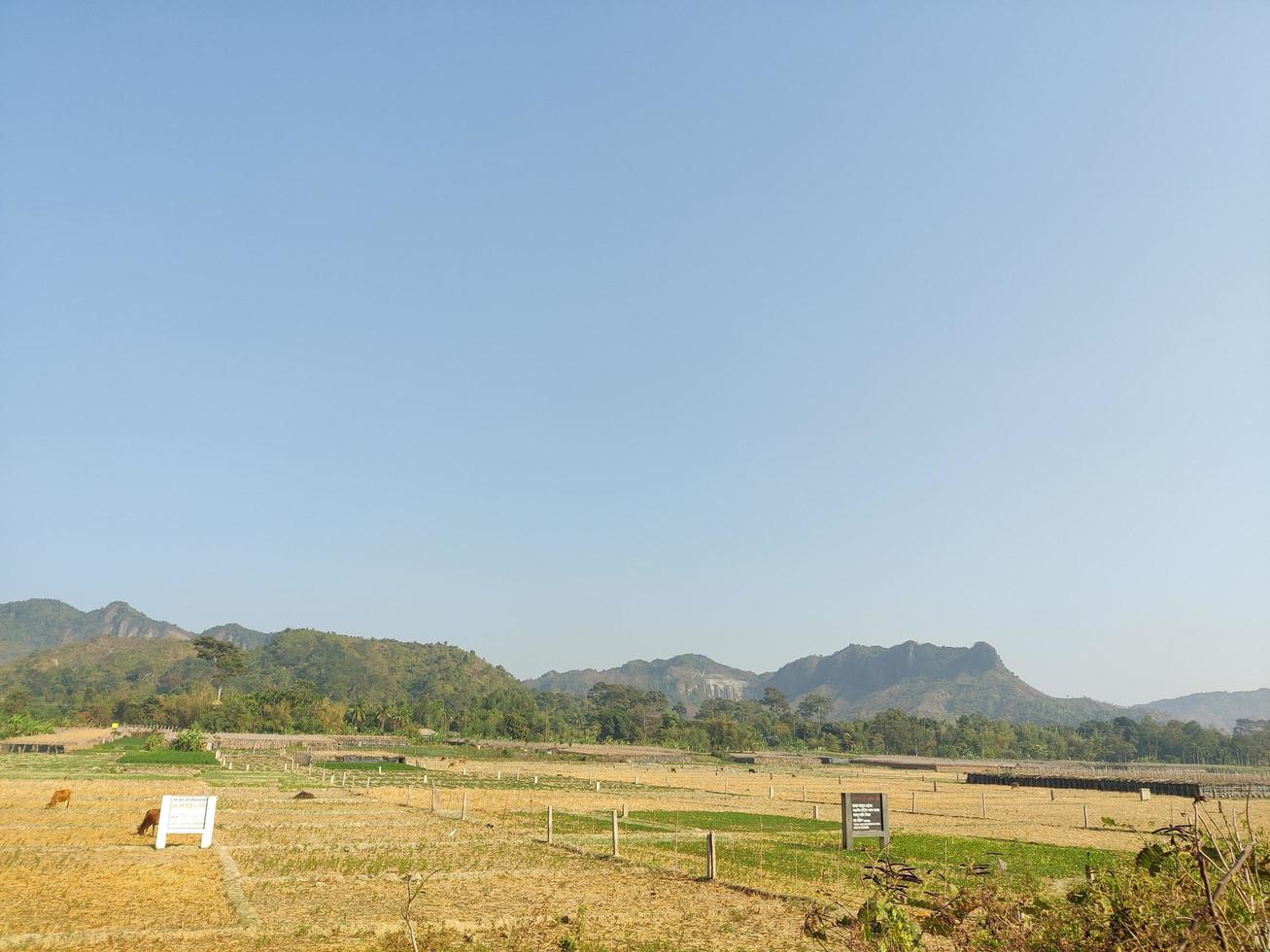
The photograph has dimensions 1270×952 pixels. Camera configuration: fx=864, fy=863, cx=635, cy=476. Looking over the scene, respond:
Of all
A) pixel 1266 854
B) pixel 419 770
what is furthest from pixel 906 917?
pixel 419 770

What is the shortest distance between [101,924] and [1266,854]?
19815 millimetres

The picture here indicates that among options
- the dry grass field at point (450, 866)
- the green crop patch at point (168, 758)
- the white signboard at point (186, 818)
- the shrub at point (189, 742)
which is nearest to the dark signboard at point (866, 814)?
the dry grass field at point (450, 866)

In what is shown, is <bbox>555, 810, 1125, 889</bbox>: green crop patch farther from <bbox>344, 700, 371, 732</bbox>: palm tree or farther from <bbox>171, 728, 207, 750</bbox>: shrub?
<bbox>344, 700, 371, 732</bbox>: palm tree

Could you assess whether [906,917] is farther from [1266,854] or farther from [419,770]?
[419,770]

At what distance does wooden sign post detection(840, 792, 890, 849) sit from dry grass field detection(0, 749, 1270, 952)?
0.98m

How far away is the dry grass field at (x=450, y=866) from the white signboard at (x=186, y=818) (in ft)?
1.77

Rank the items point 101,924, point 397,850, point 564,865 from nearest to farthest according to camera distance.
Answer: point 101,924, point 564,865, point 397,850

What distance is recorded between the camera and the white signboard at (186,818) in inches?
1076

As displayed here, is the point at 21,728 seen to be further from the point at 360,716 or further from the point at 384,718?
the point at 384,718

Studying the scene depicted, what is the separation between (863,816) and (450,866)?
1490 cm

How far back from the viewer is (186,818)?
27.8 metres

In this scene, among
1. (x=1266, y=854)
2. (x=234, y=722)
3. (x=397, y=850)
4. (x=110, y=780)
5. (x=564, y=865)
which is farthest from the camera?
(x=234, y=722)

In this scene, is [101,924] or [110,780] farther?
[110,780]

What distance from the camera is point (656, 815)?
45.5m
